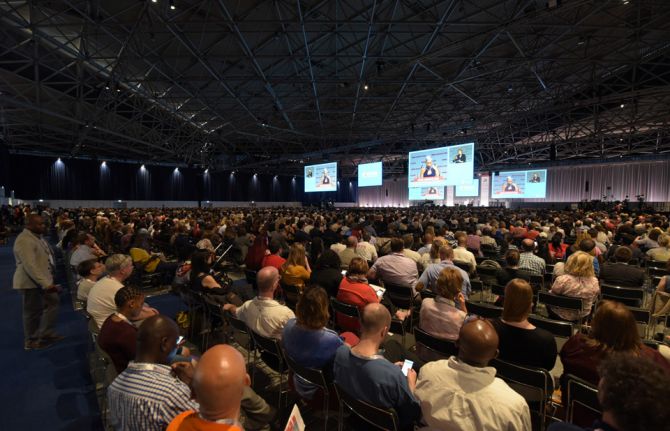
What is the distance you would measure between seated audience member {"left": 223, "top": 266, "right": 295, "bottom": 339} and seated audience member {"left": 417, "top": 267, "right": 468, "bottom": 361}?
140 centimetres

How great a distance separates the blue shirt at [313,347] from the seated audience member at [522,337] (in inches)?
56.2

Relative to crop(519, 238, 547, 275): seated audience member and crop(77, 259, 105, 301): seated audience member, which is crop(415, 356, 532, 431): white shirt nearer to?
crop(77, 259, 105, 301): seated audience member

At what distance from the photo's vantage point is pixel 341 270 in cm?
568

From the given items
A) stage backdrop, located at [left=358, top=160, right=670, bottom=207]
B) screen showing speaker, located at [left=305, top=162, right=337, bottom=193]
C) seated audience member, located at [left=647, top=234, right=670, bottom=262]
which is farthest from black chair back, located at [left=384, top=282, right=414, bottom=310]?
stage backdrop, located at [left=358, top=160, right=670, bottom=207]

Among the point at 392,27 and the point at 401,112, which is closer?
the point at 392,27

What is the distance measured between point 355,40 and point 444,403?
1357 centimetres

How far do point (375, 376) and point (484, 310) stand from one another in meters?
2.64

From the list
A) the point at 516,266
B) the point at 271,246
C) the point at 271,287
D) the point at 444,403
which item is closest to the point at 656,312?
the point at 516,266

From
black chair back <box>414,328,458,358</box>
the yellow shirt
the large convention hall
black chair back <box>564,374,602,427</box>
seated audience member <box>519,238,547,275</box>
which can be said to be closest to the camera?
the large convention hall

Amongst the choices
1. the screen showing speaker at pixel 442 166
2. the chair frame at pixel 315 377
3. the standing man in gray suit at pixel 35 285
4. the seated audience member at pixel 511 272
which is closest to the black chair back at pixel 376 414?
the chair frame at pixel 315 377

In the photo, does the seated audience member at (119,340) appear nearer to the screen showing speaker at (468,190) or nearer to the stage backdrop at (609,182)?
the screen showing speaker at (468,190)

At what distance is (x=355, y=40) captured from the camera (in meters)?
12.9

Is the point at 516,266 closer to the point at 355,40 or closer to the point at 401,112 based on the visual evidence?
the point at 355,40

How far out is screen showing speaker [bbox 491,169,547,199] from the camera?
28469mm
